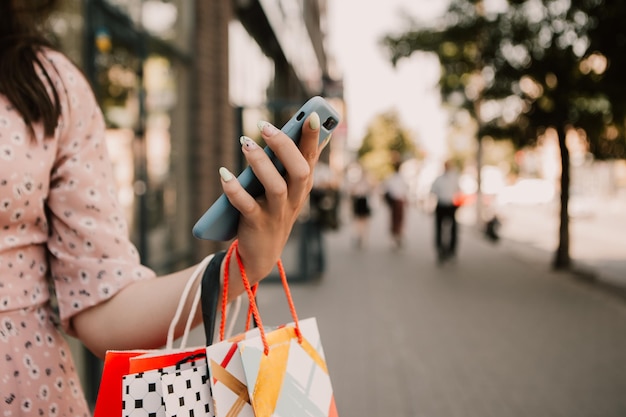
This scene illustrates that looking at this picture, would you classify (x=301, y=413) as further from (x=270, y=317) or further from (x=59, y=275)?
(x=270, y=317)

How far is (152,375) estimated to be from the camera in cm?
109

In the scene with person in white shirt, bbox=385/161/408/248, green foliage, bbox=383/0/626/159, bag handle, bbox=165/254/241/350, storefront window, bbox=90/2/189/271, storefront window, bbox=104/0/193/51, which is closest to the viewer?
bag handle, bbox=165/254/241/350

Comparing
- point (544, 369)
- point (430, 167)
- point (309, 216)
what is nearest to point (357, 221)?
point (309, 216)

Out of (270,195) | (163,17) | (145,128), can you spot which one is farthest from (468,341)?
(270,195)

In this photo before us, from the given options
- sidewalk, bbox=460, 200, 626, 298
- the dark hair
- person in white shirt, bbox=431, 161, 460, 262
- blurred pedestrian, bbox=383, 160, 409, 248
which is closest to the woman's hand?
the dark hair

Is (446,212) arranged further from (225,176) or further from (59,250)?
(225,176)

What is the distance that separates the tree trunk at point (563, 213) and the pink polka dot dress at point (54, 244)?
10.6 meters

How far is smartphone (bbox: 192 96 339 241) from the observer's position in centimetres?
101

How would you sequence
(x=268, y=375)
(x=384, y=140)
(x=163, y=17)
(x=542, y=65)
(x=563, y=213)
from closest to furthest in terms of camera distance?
(x=268, y=375) → (x=163, y=17) → (x=542, y=65) → (x=563, y=213) → (x=384, y=140)

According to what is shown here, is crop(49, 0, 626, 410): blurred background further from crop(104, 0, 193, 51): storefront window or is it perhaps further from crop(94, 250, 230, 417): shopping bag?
crop(94, 250, 230, 417): shopping bag

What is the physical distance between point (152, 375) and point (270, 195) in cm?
34

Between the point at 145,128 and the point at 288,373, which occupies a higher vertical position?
the point at 145,128

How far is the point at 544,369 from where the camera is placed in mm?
5676

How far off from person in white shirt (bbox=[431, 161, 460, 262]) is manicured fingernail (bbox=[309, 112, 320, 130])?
12283 millimetres
